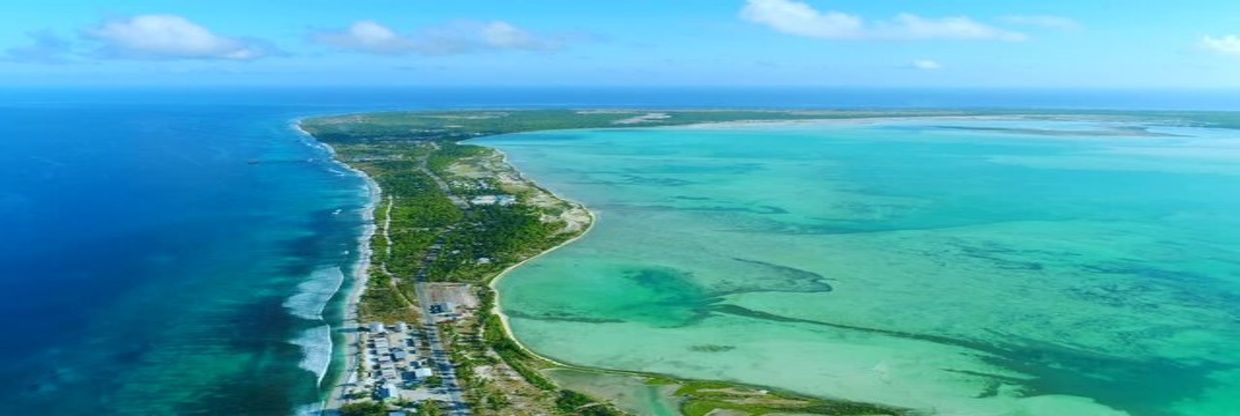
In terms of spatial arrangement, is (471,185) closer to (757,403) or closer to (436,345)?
(436,345)

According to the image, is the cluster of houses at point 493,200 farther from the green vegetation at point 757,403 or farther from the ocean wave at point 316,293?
the green vegetation at point 757,403

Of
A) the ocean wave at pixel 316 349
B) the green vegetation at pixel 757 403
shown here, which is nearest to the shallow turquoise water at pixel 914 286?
the green vegetation at pixel 757 403

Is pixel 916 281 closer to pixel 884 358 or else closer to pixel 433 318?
pixel 884 358

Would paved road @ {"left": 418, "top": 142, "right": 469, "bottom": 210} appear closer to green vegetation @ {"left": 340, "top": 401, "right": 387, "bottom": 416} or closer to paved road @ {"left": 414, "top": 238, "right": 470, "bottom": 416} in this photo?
paved road @ {"left": 414, "top": 238, "right": 470, "bottom": 416}

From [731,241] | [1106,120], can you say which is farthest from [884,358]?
[1106,120]

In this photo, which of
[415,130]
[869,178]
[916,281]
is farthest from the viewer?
[415,130]
